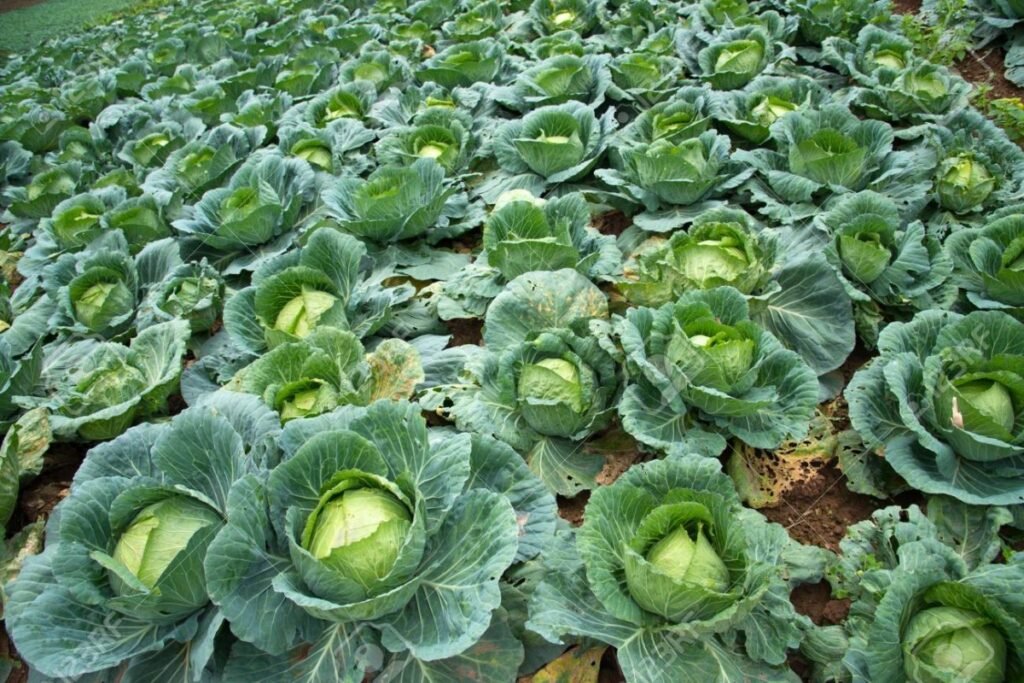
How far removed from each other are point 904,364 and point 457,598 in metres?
2.44

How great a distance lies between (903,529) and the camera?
2.88 meters

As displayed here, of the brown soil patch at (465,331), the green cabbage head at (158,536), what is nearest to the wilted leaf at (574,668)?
the green cabbage head at (158,536)

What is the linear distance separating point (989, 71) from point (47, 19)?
73.7ft

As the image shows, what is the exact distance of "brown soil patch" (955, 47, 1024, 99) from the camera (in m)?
6.39

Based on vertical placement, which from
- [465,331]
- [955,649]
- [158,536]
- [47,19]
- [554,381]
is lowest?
[465,331]

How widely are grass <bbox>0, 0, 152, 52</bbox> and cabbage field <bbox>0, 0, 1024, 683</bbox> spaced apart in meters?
14.0

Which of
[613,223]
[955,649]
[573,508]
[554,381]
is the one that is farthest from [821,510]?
[613,223]

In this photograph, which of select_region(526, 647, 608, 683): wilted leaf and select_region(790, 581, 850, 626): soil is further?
select_region(790, 581, 850, 626): soil

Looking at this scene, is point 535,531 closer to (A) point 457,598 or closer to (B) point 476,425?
(A) point 457,598

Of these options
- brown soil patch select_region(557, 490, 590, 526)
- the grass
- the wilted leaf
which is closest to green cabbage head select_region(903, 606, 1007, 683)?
the wilted leaf

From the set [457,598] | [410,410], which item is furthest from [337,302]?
[457,598]

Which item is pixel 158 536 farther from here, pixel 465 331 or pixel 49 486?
pixel 465 331

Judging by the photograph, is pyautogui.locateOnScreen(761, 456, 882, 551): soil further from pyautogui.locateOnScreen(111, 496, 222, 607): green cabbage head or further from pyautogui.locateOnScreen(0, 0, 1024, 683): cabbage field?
pyautogui.locateOnScreen(111, 496, 222, 607): green cabbage head

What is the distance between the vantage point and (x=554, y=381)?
3547 mm
